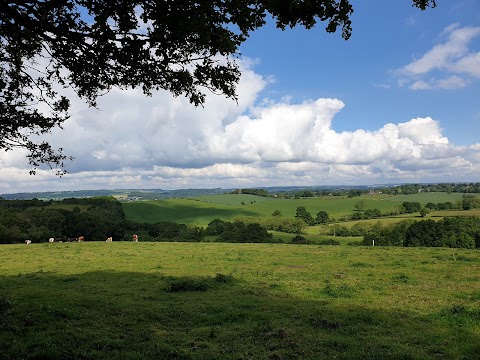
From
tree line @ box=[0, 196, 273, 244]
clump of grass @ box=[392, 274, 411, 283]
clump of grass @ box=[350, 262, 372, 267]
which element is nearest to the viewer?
clump of grass @ box=[392, 274, 411, 283]

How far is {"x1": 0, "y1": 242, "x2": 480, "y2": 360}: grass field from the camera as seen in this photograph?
29.2 feet

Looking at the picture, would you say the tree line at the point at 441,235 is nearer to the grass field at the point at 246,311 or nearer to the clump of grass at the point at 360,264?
the clump of grass at the point at 360,264

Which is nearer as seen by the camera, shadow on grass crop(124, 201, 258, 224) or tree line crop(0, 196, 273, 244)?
tree line crop(0, 196, 273, 244)

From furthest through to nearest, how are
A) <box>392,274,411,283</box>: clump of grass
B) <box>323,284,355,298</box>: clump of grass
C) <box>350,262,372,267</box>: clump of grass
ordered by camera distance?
<box>350,262,372,267</box>: clump of grass, <box>392,274,411,283</box>: clump of grass, <box>323,284,355,298</box>: clump of grass

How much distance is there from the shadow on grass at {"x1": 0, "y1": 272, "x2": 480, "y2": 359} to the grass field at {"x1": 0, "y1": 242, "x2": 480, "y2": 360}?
0.04 m

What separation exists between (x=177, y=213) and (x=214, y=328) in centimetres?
11585

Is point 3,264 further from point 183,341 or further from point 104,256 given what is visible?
point 183,341

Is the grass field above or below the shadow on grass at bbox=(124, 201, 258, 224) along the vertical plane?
above

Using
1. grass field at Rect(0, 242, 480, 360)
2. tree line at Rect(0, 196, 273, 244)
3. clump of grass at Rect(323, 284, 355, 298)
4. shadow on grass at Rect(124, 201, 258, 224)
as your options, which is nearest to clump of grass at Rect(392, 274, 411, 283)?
grass field at Rect(0, 242, 480, 360)

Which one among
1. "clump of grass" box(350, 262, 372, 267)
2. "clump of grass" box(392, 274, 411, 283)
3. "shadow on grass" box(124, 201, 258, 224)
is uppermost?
"clump of grass" box(392, 274, 411, 283)

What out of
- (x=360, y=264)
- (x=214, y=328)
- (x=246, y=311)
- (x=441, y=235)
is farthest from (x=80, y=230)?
(x=214, y=328)

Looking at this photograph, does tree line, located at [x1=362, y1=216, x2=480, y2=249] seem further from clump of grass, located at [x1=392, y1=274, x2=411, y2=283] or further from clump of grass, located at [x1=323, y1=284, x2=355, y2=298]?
clump of grass, located at [x1=323, y1=284, x2=355, y2=298]

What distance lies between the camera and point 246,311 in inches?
511

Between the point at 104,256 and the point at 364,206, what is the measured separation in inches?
4329
